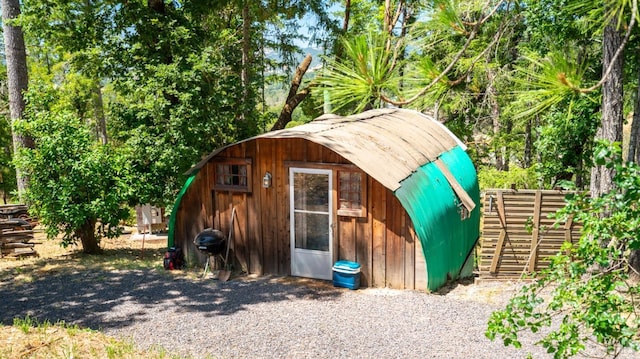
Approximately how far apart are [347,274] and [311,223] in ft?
3.91

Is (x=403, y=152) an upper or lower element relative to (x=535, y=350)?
upper

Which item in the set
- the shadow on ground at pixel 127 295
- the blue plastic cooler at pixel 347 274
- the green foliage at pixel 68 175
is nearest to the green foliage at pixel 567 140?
the blue plastic cooler at pixel 347 274

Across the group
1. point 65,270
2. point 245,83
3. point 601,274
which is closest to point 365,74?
point 601,274

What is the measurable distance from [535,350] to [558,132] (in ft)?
19.9

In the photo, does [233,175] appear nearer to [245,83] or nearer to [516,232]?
[245,83]

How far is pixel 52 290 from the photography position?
30.1ft

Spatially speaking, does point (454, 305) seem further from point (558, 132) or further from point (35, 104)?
point (35, 104)

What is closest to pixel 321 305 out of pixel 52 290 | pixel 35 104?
pixel 52 290

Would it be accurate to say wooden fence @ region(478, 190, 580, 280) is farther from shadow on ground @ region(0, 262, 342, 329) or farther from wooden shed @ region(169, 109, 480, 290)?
shadow on ground @ region(0, 262, 342, 329)

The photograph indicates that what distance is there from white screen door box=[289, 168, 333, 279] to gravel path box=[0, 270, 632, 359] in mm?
356

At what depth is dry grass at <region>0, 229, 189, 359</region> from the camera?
6359mm

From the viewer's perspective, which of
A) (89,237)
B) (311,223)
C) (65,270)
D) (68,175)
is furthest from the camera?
(89,237)

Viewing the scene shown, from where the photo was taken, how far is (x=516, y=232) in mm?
9312

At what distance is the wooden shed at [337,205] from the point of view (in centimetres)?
898
